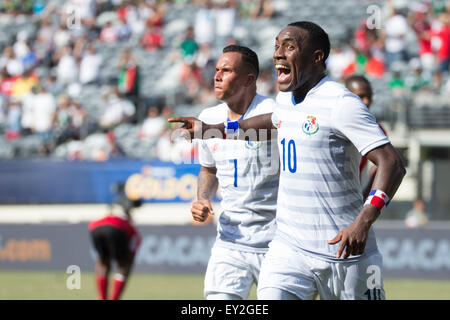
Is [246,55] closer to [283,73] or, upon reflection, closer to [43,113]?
[283,73]

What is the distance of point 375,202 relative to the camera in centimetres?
524

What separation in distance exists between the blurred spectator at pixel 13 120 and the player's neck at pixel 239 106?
49.0 feet

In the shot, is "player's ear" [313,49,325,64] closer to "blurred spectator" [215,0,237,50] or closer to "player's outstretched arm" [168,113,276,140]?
"player's outstretched arm" [168,113,276,140]

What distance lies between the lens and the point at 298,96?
5883mm

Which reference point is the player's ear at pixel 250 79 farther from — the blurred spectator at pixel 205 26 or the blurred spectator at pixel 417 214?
the blurred spectator at pixel 205 26

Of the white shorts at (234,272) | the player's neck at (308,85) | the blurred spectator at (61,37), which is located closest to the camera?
the player's neck at (308,85)

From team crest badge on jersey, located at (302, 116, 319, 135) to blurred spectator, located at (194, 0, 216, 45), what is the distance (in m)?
16.9

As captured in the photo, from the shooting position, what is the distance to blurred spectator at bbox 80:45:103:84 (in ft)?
74.7

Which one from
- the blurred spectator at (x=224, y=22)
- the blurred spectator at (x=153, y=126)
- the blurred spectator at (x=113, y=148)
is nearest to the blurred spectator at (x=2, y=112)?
the blurred spectator at (x=113, y=148)

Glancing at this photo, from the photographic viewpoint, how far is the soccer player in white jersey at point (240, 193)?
6.87 metres

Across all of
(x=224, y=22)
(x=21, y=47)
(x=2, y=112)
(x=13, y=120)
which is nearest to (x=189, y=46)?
(x=224, y=22)

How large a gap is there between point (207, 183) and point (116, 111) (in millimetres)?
14046

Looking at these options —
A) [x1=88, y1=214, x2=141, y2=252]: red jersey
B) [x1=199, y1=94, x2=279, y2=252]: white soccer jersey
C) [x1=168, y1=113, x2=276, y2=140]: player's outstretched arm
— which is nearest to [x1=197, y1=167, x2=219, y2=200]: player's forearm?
[x1=199, y1=94, x2=279, y2=252]: white soccer jersey

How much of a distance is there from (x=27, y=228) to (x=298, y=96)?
1291 cm
